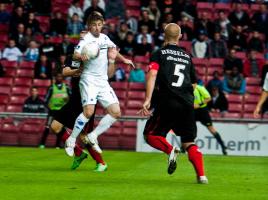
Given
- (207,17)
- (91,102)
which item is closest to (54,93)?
(207,17)

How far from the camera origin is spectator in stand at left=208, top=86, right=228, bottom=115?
78.8 ft

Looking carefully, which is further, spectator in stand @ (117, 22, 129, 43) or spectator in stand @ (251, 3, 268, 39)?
spectator in stand @ (251, 3, 268, 39)

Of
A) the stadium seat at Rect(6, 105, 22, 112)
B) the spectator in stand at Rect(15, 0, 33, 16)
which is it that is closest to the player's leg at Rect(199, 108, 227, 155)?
the stadium seat at Rect(6, 105, 22, 112)

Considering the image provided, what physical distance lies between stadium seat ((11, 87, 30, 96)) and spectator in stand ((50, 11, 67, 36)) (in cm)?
221

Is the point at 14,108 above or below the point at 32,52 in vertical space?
below

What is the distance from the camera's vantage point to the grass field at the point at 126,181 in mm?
9664

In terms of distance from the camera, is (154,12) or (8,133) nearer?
(8,133)

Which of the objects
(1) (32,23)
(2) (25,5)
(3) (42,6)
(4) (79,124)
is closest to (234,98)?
(1) (32,23)

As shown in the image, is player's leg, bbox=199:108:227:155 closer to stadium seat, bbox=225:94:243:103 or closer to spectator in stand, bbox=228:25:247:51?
stadium seat, bbox=225:94:243:103

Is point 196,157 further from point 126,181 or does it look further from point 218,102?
point 218,102

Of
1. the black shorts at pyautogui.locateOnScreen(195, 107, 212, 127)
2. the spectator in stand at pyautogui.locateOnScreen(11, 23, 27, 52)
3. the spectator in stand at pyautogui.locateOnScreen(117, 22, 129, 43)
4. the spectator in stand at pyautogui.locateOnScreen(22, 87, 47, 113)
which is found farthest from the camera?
the spectator in stand at pyautogui.locateOnScreen(11, 23, 27, 52)

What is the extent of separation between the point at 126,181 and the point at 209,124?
9775 millimetres

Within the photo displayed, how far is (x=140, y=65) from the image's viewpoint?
83.7 feet

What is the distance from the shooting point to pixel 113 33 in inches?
1030
